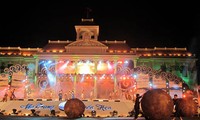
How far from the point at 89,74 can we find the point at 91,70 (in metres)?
2.25

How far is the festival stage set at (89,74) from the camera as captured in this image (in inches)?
1101

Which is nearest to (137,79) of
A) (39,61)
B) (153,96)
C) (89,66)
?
(89,66)

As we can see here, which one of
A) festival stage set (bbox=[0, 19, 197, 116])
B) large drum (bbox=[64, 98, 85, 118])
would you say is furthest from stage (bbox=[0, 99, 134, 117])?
large drum (bbox=[64, 98, 85, 118])

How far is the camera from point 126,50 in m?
40.8

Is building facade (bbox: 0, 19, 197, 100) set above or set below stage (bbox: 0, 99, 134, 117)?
above

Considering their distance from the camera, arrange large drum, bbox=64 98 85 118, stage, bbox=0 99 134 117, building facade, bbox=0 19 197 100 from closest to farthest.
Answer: large drum, bbox=64 98 85 118
stage, bbox=0 99 134 117
building facade, bbox=0 19 197 100

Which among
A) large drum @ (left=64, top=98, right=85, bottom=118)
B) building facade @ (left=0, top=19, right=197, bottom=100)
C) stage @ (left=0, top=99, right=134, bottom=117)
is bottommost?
stage @ (left=0, top=99, right=134, bottom=117)

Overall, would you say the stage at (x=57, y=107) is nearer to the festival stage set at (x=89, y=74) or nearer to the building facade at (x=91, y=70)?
the festival stage set at (x=89, y=74)

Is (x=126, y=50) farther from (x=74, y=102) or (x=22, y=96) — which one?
(x=74, y=102)

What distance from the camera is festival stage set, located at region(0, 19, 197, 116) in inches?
1101

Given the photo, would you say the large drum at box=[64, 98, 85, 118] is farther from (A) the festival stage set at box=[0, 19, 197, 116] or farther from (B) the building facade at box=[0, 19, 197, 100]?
(B) the building facade at box=[0, 19, 197, 100]

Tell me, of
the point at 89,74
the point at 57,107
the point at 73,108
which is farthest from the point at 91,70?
the point at 73,108

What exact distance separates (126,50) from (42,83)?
13.8 meters

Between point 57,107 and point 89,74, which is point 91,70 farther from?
point 57,107
